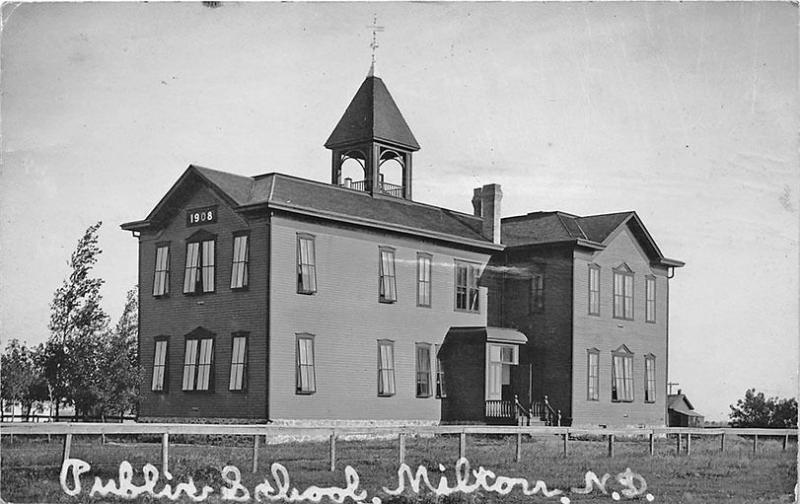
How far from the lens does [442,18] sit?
63.6 ft

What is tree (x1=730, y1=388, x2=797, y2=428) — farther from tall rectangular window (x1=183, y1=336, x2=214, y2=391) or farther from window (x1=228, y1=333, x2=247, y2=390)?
tall rectangular window (x1=183, y1=336, x2=214, y2=391)

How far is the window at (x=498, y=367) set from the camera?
1215 inches

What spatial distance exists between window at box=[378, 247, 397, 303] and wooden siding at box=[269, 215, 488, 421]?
14cm

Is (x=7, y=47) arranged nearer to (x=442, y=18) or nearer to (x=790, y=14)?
(x=442, y=18)

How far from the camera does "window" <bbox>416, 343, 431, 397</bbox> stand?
30094 mm

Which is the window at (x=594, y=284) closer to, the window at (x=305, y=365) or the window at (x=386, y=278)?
the window at (x=386, y=278)

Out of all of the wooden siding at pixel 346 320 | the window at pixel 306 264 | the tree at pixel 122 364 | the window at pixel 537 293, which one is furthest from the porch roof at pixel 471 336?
the tree at pixel 122 364

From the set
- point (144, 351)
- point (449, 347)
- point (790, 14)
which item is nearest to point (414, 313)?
point (449, 347)

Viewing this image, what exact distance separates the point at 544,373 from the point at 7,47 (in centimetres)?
1898

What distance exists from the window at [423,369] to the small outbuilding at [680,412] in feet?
21.5

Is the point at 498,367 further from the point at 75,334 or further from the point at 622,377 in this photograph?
the point at 75,334

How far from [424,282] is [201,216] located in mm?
6886

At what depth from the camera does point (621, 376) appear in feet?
105

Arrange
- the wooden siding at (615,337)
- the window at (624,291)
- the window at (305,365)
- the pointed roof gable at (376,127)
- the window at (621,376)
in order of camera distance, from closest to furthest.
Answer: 1. the window at (305,365)
2. the pointed roof gable at (376,127)
3. the wooden siding at (615,337)
4. the window at (624,291)
5. the window at (621,376)
